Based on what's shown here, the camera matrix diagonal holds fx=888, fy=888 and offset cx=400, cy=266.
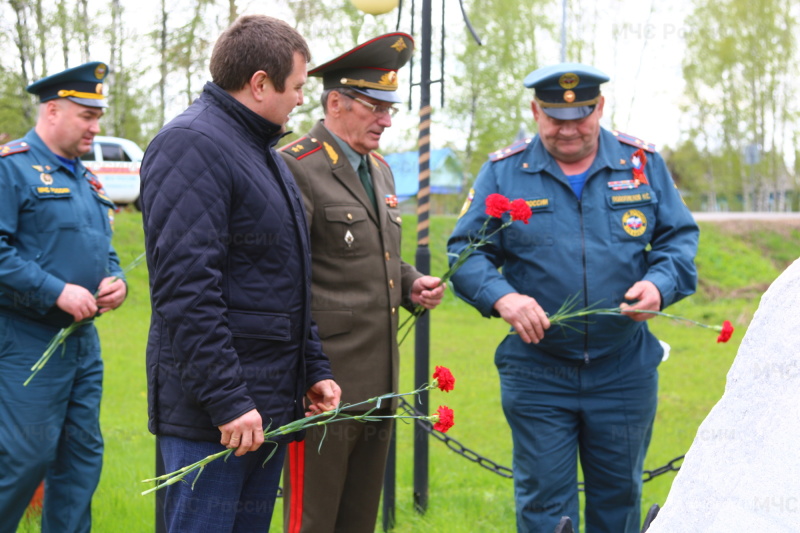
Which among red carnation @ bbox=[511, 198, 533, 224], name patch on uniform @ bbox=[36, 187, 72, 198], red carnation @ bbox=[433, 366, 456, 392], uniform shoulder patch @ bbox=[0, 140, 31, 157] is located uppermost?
uniform shoulder patch @ bbox=[0, 140, 31, 157]

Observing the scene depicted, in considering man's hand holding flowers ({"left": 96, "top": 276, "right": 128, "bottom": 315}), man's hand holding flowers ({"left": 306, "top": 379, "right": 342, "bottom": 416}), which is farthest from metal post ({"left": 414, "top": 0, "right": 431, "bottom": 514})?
man's hand holding flowers ({"left": 306, "top": 379, "right": 342, "bottom": 416})

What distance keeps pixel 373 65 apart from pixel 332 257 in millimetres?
846

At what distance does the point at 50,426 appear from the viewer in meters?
3.98

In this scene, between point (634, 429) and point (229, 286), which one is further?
point (634, 429)

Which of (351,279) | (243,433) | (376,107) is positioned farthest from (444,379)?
(376,107)

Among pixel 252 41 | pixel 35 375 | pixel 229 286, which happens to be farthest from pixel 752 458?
pixel 35 375

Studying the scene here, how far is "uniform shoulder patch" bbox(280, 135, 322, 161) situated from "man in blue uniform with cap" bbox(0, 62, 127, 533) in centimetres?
116

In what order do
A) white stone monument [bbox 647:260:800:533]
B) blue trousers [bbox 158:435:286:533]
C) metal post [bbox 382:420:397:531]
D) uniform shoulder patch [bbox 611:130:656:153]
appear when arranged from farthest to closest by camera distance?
metal post [bbox 382:420:397:531]
uniform shoulder patch [bbox 611:130:656:153]
blue trousers [bbox 158:435:286:533]
white stone monument [bbox 647:260:800:533]

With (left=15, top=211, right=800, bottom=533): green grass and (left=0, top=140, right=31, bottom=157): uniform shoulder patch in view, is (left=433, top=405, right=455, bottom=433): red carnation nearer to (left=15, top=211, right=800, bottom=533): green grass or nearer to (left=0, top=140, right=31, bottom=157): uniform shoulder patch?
(left=15, top=211, right=800, bottom=533): green grass

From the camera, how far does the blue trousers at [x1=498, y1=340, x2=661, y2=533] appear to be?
3.88m

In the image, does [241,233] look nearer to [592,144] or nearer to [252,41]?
[252,41]

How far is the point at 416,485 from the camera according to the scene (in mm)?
5289

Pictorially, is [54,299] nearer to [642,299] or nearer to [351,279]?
[351,279]

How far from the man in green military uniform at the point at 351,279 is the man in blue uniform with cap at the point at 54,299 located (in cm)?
117
